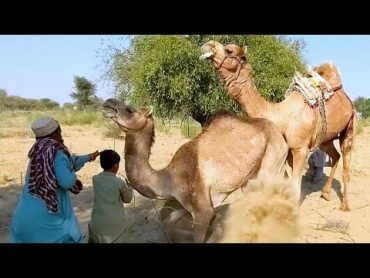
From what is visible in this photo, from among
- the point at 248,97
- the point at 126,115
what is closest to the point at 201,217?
the point at 126,115

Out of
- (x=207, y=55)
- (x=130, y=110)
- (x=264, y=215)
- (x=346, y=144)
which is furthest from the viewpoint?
(x=346, y=144)

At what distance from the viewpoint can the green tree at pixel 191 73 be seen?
9523 millimetres

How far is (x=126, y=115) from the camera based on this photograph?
5.49 metres

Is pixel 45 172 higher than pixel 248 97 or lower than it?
lower

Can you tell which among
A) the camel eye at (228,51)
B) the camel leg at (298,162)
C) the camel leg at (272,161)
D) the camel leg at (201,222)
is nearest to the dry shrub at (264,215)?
the camel leg at (201,222)

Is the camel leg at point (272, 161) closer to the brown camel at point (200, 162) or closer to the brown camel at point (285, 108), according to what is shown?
the brown camel at point (200, 162)

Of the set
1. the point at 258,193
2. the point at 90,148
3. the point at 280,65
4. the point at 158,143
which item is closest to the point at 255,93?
the point at 258,193

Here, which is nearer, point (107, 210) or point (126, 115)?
point (107, 210)

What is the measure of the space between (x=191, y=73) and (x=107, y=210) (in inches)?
202

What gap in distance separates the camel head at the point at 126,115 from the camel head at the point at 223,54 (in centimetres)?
142

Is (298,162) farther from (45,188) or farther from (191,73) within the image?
(45,188)
